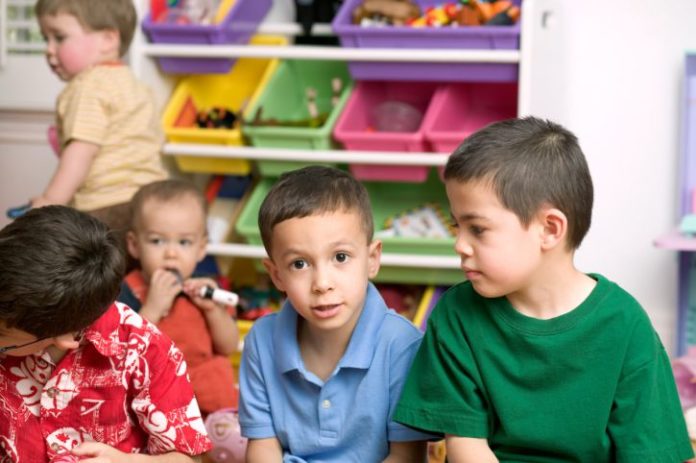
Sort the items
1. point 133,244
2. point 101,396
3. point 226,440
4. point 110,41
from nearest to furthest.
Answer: point 101,396 → point 226,440 → point 133,244 → point 110,41

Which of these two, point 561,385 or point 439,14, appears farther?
point 439,14

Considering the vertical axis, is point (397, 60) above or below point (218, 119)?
above

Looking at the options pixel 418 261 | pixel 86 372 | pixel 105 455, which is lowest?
pixel 418 261

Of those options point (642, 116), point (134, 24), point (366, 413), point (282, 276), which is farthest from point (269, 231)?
point (642, 116)

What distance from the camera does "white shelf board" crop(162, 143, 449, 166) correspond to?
2.73m

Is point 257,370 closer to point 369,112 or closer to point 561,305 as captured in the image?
point 561,305

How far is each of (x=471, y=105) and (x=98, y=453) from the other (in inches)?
71.5

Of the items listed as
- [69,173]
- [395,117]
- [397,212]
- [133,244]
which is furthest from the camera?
[397,212]

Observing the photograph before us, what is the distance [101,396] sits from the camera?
155 cm

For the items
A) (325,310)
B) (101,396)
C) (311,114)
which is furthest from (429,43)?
(101,396)

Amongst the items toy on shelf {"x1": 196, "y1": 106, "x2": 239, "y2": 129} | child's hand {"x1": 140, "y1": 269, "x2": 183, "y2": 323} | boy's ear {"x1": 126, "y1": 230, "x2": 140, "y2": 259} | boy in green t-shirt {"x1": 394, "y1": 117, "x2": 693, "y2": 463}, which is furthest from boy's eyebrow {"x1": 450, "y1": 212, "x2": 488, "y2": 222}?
toy on shelf {"x1": 196, "y1": 106, "x2": 239, "y2": 129}

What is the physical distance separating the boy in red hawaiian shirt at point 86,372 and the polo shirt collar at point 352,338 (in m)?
0.18

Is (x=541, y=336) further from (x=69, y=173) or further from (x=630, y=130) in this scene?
(x=630, y=130)

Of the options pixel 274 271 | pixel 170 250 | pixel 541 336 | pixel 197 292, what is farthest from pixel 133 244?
pixel 541 336
